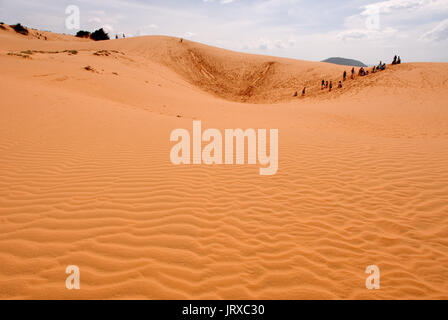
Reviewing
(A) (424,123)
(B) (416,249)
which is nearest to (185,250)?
(B) (416,249)

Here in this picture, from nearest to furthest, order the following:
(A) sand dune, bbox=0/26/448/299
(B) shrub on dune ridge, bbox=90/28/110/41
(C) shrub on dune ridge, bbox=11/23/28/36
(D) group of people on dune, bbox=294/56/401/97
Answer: (A) sand dune, bbox=0/26/448/299 < (D) group of people on dune, bbox=294/56/401/97 < (C) shrub on dune ridge, bbox=11/23/28/36 < (B) shrub on dune ridge, bbox=90/28/110/41

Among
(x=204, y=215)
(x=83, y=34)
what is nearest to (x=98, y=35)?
(x=83, y=34)

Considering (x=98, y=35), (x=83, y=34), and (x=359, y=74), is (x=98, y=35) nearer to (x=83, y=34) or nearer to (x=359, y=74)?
(x=83, y=34)

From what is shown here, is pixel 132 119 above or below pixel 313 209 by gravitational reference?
above

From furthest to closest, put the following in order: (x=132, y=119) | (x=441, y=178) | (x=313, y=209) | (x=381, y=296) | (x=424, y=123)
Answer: (x=424, y=123) → (x=132, y=119) → (x=441, y=178) → (x=313, y=209) → (x=381, y=296)

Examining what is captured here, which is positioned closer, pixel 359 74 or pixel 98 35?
pixel 359 74

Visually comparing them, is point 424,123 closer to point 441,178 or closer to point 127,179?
point 441,178

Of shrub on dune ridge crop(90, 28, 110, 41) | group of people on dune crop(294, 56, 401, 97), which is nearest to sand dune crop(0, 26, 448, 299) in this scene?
group of people on dune crop(294, 56, 401, 97)

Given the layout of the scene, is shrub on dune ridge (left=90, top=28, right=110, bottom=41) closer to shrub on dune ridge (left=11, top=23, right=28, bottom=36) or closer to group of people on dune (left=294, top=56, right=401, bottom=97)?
shrub on dune ridge (left=11, top=23, right=28, bottom=36)

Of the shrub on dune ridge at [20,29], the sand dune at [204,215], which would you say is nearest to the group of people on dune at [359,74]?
the sand dune at [204,215]

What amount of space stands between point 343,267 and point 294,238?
0.63m

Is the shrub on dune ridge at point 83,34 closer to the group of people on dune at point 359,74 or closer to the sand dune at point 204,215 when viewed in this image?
the group of people on dune at point 359,74

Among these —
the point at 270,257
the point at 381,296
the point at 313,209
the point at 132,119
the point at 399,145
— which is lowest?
the point at 381,296
